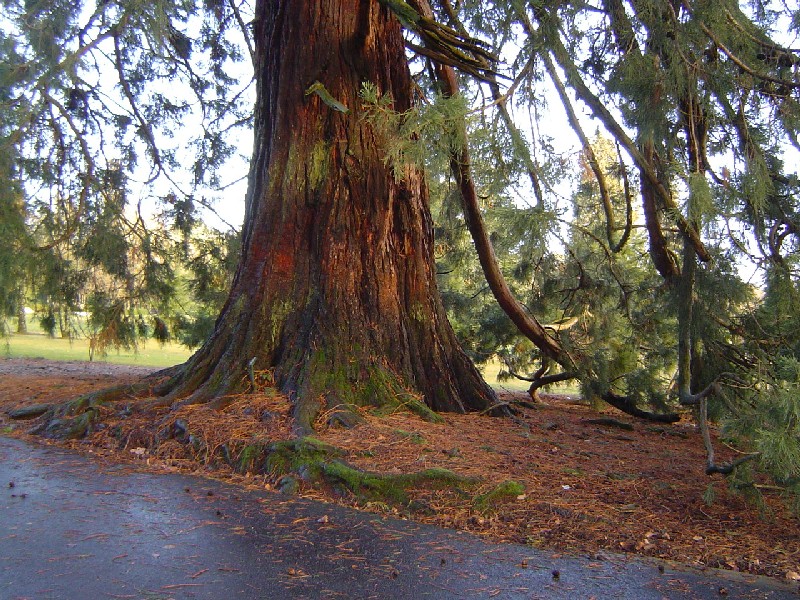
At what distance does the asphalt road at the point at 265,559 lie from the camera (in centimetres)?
305

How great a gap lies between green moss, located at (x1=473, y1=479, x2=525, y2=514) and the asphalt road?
379 millimetres

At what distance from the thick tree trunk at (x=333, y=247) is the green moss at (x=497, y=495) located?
2.05m

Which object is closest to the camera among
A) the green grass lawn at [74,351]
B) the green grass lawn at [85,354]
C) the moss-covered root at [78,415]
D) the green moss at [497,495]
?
the green moss at [497,495]

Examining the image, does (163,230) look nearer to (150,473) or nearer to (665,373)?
(150,473)

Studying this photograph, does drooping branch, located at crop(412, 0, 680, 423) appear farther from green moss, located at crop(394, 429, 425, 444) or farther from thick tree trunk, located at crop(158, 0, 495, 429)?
green moss, located at crop(394, 429, 425, 444)

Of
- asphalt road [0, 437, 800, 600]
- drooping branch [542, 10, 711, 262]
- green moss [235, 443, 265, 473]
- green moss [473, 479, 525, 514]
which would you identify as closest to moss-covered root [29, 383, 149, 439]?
asphalt road [0, 437, 800, 600]

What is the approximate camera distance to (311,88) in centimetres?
659

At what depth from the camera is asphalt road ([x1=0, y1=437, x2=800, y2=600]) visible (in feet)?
10.00

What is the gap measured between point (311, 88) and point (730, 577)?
5298 millimetres

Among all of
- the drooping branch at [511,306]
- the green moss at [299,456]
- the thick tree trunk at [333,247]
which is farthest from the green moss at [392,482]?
the drooping branch at [511,306]

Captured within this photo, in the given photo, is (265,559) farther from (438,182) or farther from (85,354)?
(85,354)

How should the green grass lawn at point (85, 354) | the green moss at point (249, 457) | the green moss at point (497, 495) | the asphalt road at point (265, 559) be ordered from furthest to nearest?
the green grass lawn at point (85, 354)
the green moss at point (249, 457)
the green moss at point (497, 495)
the asphalt road at point (265, 559)

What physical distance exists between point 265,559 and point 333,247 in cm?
381

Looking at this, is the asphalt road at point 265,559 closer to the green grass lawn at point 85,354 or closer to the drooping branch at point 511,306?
the drooping branch at point 511,306
